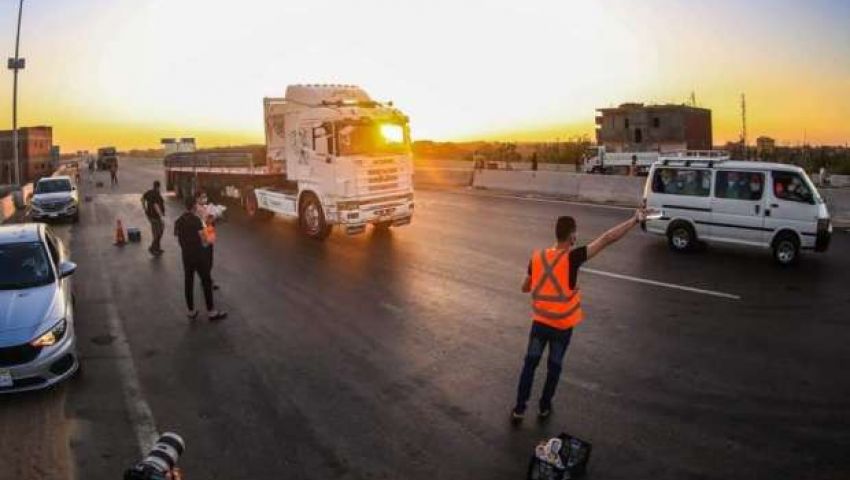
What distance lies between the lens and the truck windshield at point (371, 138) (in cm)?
1664

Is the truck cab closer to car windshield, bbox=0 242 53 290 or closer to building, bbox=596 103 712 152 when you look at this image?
car windshield, bbox=0 242 53 290

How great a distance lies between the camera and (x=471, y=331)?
9320mm

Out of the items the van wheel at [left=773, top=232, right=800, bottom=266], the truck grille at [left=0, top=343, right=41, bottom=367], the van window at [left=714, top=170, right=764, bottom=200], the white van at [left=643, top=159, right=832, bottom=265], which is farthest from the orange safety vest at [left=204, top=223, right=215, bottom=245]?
the van wheel at [left=773, top=232, right=800, bottom=266]

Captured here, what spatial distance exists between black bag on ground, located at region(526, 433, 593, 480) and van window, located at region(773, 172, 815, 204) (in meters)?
10.0

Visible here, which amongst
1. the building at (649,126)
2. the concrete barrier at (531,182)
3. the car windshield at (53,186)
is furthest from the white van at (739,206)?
the building at (649,126)

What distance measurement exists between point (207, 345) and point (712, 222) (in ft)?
34.3

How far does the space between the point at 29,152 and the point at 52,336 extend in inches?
4228

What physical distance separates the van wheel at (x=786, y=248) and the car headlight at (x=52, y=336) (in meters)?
12.1

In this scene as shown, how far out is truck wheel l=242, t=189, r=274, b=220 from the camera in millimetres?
21891

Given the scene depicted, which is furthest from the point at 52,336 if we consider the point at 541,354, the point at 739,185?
the point at 739,185

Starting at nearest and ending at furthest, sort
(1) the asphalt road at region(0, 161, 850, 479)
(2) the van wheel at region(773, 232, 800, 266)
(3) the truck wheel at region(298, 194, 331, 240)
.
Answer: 1. (1) the asphalt road at region(0, 161, 850, 479)
2. (2) the van wheel at region(773, 232, 800, 266)
3. (3) the truck wheel at region(298, 194, 331, 240)

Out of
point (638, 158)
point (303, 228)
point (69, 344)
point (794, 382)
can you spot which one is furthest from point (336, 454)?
point (638, 158)

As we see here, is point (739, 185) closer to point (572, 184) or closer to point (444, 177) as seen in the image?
point (572, 184)

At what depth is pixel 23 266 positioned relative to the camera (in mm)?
8609
